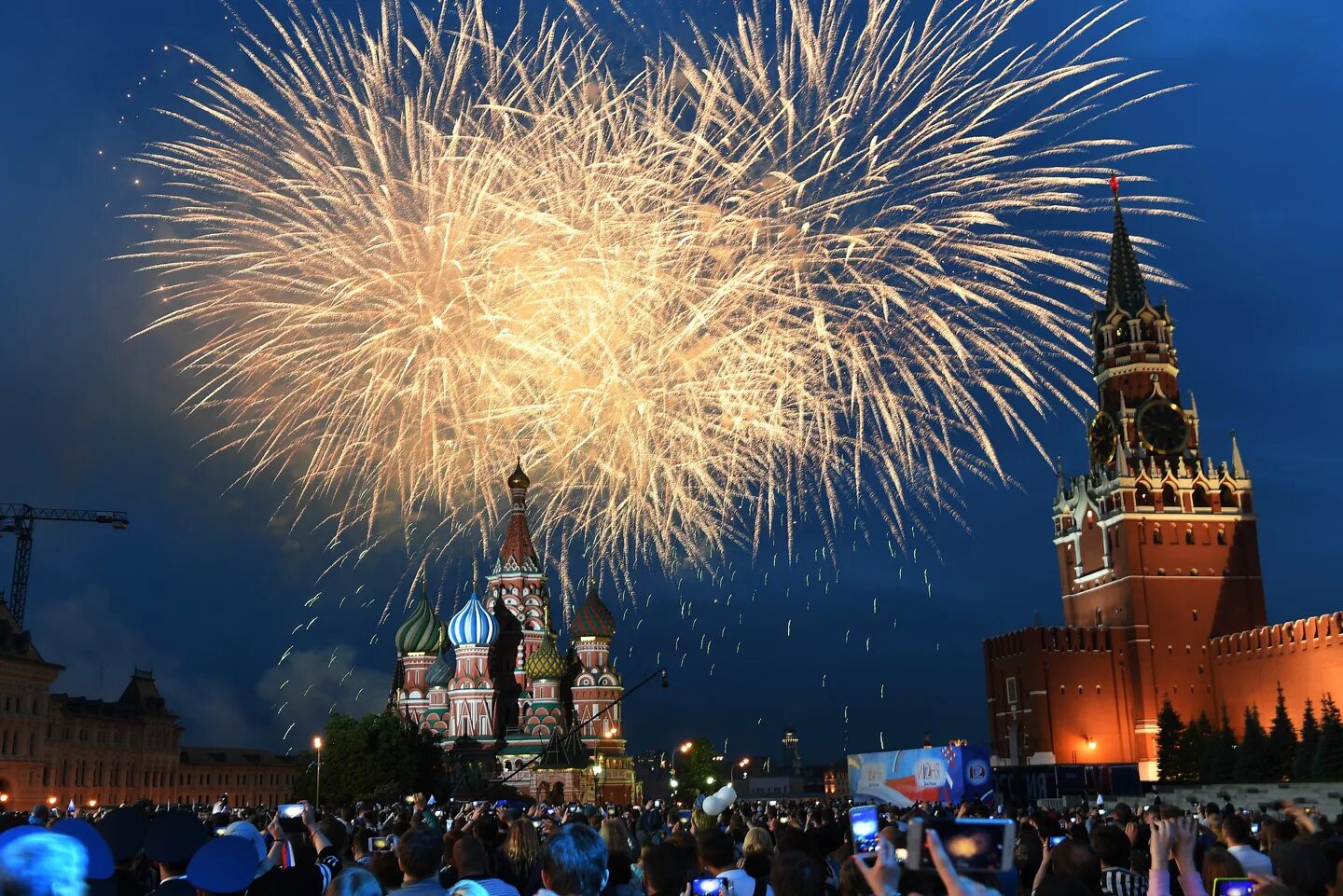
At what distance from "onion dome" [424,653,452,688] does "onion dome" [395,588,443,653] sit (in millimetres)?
1651

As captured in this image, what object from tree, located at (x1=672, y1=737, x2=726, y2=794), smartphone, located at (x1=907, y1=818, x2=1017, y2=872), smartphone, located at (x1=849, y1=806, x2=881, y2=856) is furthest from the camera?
tree, located at (x1=672, y1=737, x2=726, y2=794)

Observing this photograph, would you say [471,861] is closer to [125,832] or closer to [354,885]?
[354,885]

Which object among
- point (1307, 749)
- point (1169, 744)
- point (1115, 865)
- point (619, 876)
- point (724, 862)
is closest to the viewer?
point (724, 862)

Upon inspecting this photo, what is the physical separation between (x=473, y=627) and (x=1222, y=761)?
3618cm

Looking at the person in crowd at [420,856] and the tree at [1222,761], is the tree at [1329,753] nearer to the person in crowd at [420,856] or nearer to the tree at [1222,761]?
the tree at [1222,761]

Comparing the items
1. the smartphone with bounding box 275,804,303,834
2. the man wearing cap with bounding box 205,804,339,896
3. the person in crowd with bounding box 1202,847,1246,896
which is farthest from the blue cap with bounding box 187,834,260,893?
the person in crowd with bounding box 1202,847,1246,896

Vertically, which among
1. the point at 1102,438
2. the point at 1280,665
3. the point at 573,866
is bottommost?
the point at 573,866

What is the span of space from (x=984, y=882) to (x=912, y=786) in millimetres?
29922

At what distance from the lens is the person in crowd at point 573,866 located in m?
5.00

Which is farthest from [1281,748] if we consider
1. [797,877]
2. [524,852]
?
[797,877]

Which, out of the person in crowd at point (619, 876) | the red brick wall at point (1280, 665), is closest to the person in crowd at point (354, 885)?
the person in crowd at point (619, 876)

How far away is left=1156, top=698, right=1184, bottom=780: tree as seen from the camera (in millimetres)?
61562

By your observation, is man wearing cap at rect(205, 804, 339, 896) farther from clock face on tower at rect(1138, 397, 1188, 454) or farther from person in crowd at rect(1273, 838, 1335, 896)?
clock face on tower at rect(1138, 397, 1188, 454)

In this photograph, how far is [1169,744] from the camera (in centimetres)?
6247
